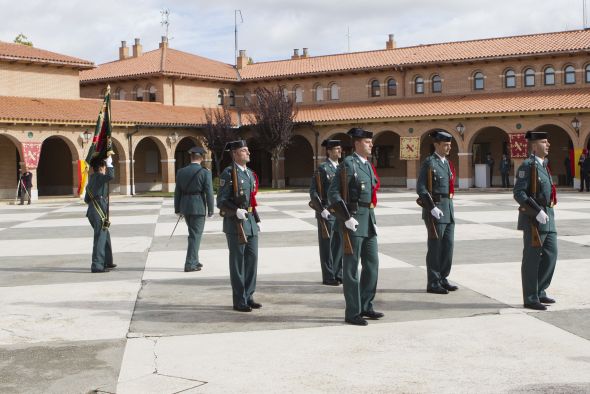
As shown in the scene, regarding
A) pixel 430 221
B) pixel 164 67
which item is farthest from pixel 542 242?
pixel 164 67

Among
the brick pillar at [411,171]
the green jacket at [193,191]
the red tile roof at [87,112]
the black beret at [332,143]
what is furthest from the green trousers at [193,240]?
the brick pillar at [411,171]

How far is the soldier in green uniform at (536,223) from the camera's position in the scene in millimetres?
7527

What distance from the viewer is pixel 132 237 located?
615 inches

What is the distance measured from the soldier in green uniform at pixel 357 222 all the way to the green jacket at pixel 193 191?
4017 mm

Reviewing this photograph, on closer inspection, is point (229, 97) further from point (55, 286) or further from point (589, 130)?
point (55, 286)

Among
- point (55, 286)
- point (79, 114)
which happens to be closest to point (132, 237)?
point (55, 286)

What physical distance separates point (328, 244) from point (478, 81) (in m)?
31.8

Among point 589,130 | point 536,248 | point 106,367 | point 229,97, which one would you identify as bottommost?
point 106,367

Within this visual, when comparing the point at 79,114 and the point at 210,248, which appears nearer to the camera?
the point at 210,248

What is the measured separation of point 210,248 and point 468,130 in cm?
2580

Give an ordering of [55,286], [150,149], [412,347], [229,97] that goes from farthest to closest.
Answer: [229,97], [150,149], [55,286], [412,347]

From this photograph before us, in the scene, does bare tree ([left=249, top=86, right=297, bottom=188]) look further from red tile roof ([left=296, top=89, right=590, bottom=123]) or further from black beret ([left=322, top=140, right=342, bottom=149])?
→ black beret ([left=322, top=140, right=342, bottom=149])

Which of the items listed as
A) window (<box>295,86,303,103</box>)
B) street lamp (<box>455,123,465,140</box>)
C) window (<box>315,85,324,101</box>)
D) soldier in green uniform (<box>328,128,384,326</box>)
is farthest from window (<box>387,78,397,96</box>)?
soldier in green uniform (<box>328,128,384,326</box>)

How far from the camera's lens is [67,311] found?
7840 mm
